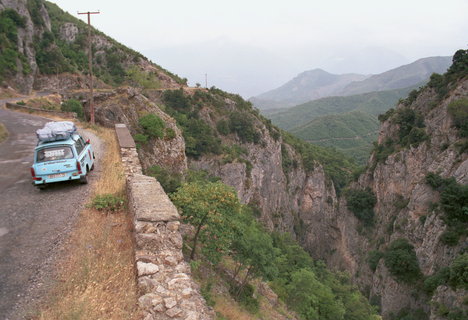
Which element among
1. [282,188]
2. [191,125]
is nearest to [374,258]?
[282,188]

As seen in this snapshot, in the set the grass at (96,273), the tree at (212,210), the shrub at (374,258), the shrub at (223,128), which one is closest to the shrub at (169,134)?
the tree at (212,210)

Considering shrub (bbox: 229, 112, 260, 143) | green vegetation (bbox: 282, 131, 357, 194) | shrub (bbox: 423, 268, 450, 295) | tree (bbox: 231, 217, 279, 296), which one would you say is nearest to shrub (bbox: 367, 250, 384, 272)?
shrub (bbox: 423, 268, 450, 295)

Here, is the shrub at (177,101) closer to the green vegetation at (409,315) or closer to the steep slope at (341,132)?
the green vegetation at (409,315)

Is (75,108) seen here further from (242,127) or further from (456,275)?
(456,275)

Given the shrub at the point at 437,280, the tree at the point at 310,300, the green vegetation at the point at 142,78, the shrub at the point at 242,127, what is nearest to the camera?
the tree at the point at 310,300

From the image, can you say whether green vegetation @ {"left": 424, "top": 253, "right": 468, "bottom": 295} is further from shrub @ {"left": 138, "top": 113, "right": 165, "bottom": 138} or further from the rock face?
the rock face

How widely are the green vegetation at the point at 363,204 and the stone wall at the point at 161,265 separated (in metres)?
45.8

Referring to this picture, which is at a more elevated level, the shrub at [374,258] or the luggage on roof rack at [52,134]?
the luggage on roof rack at [52,134]

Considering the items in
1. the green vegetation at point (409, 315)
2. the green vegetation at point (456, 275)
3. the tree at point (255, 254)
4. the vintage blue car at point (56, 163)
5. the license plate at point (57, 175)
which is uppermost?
the vintage blue car at point (56, 163)

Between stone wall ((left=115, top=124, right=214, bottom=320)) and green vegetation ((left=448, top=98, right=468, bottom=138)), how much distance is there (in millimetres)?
37090

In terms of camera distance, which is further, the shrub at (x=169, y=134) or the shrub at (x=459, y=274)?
the shrub at (x=459, y=274)

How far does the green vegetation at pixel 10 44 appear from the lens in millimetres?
41281

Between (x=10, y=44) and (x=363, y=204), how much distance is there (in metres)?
59.9

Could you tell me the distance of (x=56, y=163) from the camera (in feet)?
32.9
